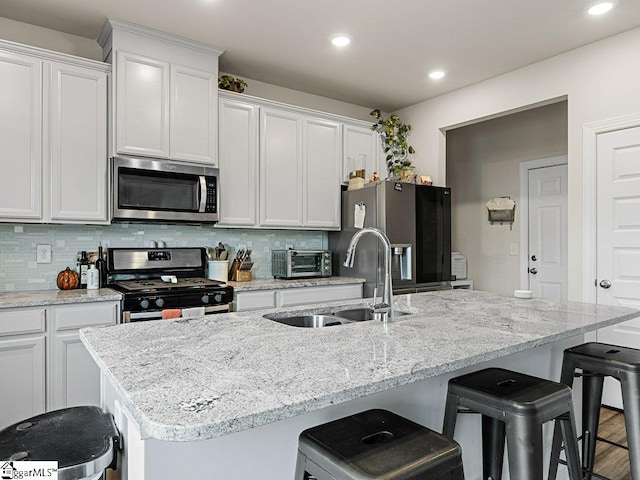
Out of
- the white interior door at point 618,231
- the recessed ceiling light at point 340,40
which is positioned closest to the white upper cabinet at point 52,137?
the recessed ceiling light at point 340,40

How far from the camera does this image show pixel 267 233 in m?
4.10

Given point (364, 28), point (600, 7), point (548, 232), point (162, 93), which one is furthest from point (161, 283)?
point (548, 232)

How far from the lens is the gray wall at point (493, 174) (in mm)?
4578

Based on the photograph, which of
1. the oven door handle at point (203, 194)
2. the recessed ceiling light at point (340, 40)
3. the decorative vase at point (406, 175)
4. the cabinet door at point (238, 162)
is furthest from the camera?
the decorative vase at point (406, 175)

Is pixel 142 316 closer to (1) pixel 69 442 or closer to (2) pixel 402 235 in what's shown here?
(1) pixel 69 442

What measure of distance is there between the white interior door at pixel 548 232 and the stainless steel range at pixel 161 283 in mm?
3330

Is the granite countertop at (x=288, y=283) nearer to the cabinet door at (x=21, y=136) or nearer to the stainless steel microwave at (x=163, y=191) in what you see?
the stainless steel microwave at (x=163, y=191)

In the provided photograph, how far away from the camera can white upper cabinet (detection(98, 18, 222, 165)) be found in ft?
9.84

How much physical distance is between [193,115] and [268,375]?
2.73 metres

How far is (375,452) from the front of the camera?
3.29 ft

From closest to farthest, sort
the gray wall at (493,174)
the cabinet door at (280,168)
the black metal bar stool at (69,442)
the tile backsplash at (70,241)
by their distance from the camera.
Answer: the black metal bar stool at (69,442) < the tile backsplash at (70,241) < the cabinet door at (280,168) < the gray wall at (493,174)

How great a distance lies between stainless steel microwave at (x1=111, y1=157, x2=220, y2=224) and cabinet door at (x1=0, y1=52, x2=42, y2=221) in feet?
1.51

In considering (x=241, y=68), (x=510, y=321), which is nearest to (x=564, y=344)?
(x=510, y=321)

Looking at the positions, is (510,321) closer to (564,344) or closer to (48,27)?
(564,344)
